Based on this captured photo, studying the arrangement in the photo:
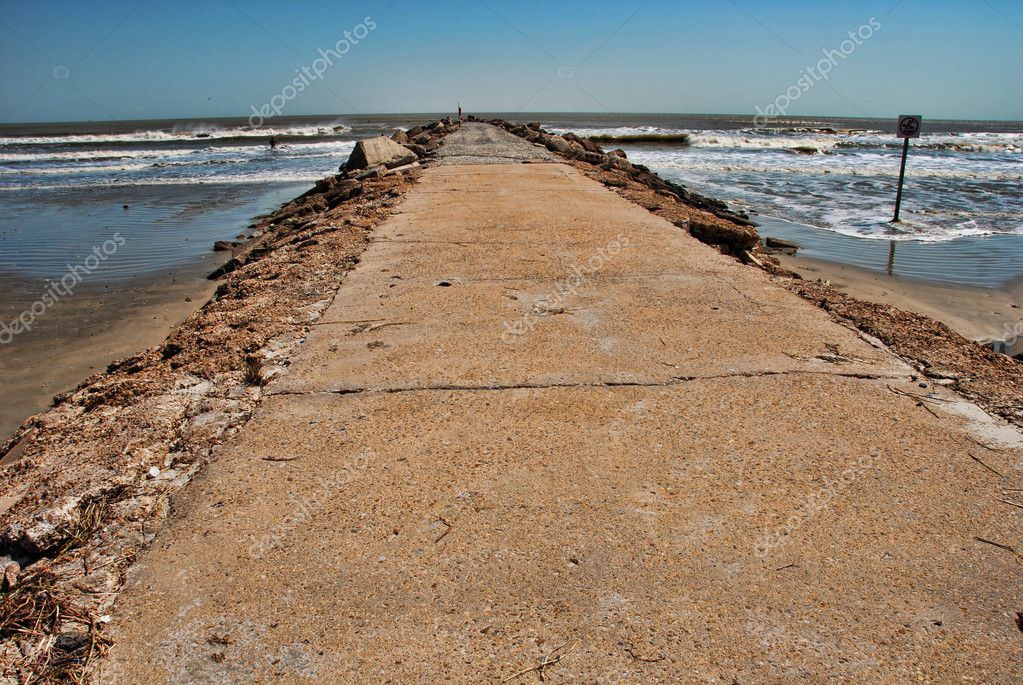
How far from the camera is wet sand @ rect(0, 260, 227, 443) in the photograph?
500 cm

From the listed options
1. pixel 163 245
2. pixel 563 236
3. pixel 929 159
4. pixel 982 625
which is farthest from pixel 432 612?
pixel 929 159

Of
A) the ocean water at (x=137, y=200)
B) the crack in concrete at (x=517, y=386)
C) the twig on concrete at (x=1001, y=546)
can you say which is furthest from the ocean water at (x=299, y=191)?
the twig on concrete at (x=1001, y=546)

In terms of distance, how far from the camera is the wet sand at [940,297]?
619 centimetres

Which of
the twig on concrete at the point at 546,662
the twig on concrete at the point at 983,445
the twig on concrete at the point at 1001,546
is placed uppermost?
the twig on concrete at the point at 983,445

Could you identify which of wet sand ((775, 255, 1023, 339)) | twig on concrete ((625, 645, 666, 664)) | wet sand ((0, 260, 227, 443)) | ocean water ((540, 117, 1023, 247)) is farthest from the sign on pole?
twig on concrete ((625, 645, 666, 664))

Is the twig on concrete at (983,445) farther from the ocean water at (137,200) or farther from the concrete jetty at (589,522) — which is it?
the ocean water at (137,200)

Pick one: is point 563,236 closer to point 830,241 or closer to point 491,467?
point 491,467

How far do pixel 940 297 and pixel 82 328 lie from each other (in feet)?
28.2

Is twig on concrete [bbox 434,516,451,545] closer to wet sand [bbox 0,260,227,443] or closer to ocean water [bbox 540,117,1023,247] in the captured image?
wet sand [bbox 0,260,227,443]

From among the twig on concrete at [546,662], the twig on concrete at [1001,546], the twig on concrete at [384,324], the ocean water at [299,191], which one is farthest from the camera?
the ocean water at [299,191]

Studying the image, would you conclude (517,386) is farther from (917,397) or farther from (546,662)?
(917,397)

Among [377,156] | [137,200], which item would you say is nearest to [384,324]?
[377,156]

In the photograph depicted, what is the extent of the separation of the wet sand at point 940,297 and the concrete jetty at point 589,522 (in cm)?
309

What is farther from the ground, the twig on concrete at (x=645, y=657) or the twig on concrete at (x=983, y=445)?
the twig on concrete at (x=983, y=445)
